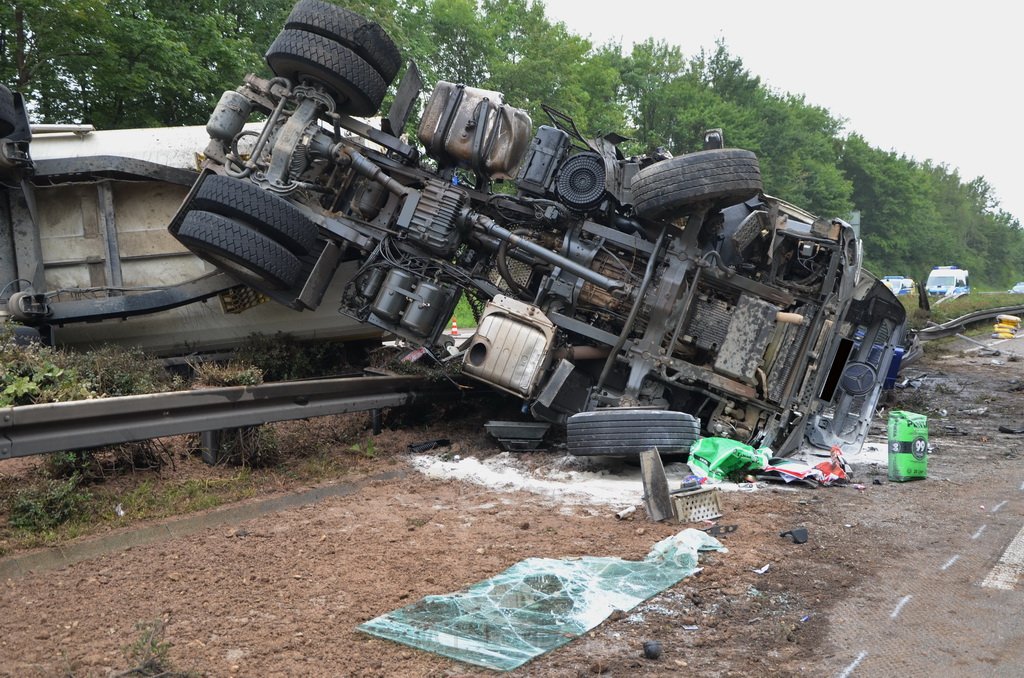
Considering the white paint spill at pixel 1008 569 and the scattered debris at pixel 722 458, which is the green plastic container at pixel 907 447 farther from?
the white paint spill at pixel 1008 569

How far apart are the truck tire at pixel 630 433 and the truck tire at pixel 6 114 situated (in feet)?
15.5

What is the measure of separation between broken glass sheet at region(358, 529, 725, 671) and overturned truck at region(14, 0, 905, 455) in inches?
100

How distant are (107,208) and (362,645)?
538 centimetres

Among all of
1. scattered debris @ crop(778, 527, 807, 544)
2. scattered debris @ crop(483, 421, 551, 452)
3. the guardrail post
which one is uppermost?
scattered debris @ crop(778, 527, 807, 544)

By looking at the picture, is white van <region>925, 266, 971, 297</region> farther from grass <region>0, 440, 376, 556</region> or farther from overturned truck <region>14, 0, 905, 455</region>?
grass <region>0, 440, 376, 556</region>

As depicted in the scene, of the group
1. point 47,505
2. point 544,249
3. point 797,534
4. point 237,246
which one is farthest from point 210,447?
point 797,534

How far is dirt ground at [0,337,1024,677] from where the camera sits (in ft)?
10.1

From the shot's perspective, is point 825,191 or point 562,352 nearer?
point 562,352

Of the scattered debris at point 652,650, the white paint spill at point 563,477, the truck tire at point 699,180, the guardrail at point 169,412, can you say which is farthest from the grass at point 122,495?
the truck tire at point 699,180

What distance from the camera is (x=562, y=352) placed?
23.0 ft

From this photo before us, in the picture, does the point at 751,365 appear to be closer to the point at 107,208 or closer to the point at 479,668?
the point at 479,668

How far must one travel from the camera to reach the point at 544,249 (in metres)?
7.08

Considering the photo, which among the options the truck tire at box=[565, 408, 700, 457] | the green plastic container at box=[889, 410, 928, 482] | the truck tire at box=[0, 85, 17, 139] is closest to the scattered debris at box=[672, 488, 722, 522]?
the truck tire at box=[565, 408, 700, 457]

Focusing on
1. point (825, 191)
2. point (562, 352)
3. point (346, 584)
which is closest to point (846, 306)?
point (562, 352)
